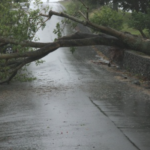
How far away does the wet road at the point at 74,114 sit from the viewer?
887 centimetres

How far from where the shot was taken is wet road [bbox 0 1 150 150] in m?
8.87

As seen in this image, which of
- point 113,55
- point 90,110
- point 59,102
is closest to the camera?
point 90,110

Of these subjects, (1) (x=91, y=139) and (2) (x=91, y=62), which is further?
(2) (x=91, y=62)

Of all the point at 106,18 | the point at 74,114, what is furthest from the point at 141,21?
the point at 74,114

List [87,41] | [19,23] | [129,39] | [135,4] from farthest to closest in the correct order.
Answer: [135,4] < [19,23] < [87,41] < [129,39]

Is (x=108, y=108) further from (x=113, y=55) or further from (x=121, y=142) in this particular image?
(x=113, y=55)

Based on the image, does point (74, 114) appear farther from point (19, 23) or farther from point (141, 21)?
point (141, 21)

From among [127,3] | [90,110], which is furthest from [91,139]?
[127,3]

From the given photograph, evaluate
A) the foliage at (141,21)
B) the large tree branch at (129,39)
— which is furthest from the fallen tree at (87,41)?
the foliage at (141,21)

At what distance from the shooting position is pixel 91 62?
25.2m

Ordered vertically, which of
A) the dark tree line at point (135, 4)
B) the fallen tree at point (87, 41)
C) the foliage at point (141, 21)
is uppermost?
the dark tree line at point (135, 4)

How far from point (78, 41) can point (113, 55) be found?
31.6ft

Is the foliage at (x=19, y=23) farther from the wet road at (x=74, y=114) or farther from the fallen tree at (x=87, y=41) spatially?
the wet road at (x=74, y=114)

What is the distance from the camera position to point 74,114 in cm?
1165
